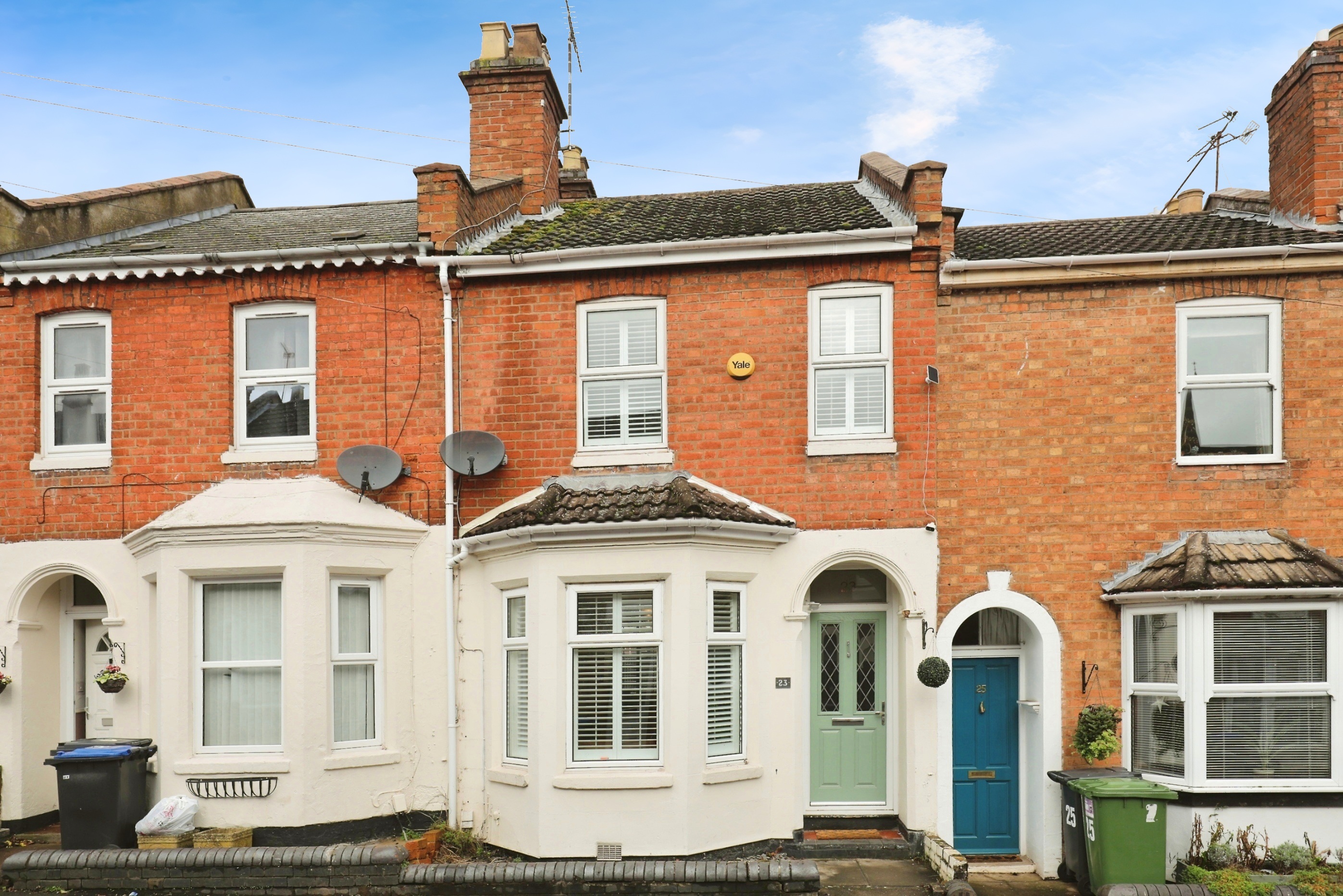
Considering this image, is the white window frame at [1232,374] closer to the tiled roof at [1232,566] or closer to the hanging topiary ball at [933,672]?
the tiled roof at [1232,566]

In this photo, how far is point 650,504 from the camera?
9.38 metres

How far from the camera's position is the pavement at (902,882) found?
8.74m

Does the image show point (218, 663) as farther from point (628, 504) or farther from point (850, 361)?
point (850, 361)

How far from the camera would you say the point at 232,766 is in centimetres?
956

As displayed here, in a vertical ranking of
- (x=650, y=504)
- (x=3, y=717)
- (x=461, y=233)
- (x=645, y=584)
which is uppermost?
(x=461, y=233)

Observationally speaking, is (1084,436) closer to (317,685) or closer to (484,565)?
(484,565)

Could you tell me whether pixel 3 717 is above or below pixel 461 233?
below

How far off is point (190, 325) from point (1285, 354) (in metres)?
11.3

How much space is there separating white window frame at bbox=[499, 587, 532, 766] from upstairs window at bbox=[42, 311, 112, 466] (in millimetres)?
4859

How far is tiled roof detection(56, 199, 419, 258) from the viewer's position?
11219 millimetres

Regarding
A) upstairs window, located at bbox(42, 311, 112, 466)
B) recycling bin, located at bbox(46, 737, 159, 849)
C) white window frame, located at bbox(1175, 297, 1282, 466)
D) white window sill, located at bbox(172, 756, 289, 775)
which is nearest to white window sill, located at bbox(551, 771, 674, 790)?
white window sill, located at bbox(172, 756, 289, 775)

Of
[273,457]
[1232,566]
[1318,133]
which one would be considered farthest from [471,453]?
[1318,133]

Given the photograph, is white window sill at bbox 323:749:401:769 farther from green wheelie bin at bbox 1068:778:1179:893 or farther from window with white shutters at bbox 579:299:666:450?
green wheelie bin at bbox 1068:778:1179:893

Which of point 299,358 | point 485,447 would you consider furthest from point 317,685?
point 299,358
